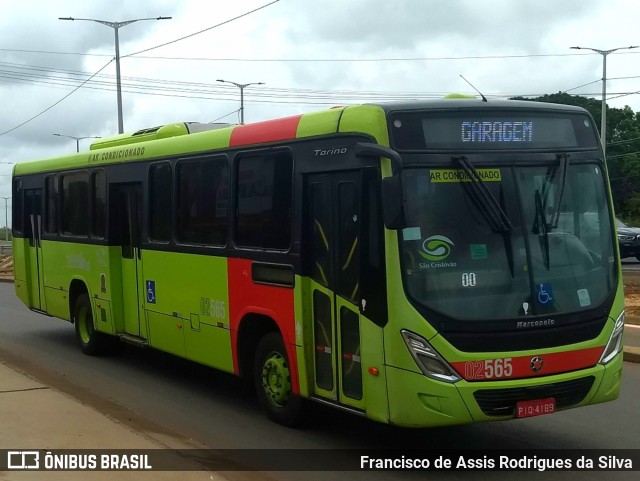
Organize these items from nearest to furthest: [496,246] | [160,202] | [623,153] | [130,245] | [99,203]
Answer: [496,246] → [160,202] → [130,245] → [99,203] → [623,153]

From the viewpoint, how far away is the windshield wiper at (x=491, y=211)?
7.12 meters

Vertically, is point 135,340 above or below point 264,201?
below

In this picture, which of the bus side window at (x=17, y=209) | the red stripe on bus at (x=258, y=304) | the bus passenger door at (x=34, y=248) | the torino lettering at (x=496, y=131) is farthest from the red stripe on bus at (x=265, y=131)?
the bus side window at (x=17, y=209)

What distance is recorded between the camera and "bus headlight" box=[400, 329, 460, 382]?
683cm

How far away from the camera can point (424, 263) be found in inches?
276

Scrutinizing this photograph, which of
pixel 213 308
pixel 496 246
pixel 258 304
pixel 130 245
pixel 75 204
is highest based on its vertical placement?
pixel 75 204

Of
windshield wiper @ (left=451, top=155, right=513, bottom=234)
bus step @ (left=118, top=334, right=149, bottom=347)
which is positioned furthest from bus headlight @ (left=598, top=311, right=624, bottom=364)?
bus step @ (left=118, top=334, right=149, bottom=347)

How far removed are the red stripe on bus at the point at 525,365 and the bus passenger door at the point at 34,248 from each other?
9855 mm

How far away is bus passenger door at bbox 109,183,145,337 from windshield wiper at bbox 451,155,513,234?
5.65m

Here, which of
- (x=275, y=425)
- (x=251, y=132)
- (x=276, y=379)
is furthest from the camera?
(x=251, y=132)

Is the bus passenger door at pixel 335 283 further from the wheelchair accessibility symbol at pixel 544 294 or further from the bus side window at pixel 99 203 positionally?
the bus side window at pixel 99 203

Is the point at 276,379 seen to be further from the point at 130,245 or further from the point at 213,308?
the point at 130,245

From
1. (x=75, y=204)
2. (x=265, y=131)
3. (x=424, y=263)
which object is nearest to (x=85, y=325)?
(x=75, y=204)

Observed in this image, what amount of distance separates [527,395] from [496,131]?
2047 millimetres
